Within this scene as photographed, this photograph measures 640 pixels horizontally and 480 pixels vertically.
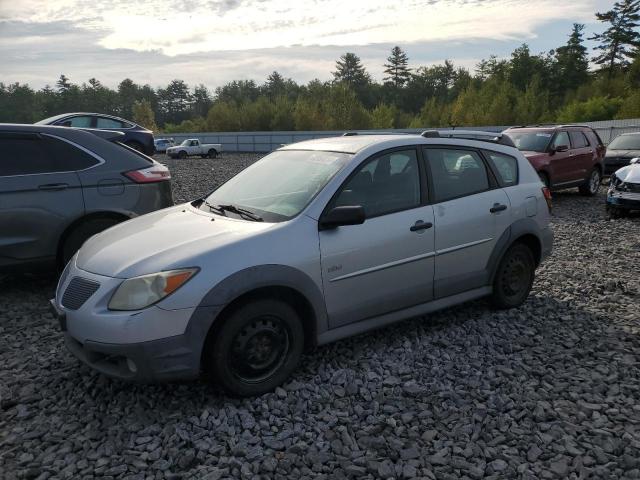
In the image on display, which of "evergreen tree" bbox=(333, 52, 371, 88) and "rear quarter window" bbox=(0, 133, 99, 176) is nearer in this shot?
"rear quarter window" bbox=(0, 133, 99, 176)

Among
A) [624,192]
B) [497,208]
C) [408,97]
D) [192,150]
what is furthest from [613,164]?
[408,97]

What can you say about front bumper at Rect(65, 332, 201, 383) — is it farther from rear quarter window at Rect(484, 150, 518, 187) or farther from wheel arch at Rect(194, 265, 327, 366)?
rear quarter window at Rect(484, 150, 518, 187)

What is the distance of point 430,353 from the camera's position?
4.03m

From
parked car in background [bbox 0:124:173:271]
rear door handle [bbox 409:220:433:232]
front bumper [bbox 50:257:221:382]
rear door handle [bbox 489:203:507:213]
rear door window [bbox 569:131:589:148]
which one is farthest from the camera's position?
rear door window [bbox 569:131:589:148]

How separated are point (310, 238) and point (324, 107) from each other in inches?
1999

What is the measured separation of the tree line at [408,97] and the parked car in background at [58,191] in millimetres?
40736

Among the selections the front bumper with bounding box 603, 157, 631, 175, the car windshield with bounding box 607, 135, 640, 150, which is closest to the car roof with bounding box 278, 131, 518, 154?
the front bumper with bounding box 603, 157, 631, 175

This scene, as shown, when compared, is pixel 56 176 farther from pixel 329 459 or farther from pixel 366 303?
pixel 329 459

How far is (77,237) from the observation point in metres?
5.24

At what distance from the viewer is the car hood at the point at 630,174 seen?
378 inches

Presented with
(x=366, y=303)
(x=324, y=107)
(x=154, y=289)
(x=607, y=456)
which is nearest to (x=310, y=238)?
(x=366, y=303)

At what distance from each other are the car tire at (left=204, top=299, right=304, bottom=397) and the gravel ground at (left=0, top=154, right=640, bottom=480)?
14cm

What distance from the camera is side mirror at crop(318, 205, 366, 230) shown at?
3457 millimetres

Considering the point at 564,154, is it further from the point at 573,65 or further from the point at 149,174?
the point at 573,65
